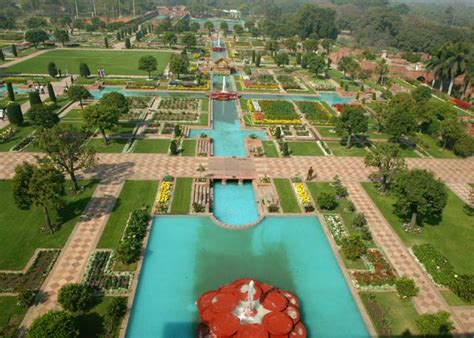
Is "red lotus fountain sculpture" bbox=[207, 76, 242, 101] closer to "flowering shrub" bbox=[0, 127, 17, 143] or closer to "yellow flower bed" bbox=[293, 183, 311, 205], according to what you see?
"flowering shrub" bbox=[0, 127, 17, 143]

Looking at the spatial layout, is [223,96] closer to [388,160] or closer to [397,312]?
[388,160]

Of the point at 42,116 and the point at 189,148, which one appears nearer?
the point at 42,116

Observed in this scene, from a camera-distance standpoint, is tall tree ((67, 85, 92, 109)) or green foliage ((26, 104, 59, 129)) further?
tall tree ((67, 85, 92, 109))

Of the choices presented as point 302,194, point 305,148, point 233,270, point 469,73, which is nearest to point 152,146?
point 305,148

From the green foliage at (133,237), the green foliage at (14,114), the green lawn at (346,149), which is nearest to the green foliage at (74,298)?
the green foliage at (133,237)

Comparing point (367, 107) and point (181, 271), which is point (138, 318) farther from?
point (367, 107)

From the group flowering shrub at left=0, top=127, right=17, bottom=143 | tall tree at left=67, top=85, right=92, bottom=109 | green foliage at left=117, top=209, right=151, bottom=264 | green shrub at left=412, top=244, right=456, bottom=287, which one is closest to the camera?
green foliage at left=117, top=209, right=151, bottom=264

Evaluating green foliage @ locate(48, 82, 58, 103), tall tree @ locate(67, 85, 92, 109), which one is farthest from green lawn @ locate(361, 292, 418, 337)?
green foliage @ locate(48, 82, 58, 103)
